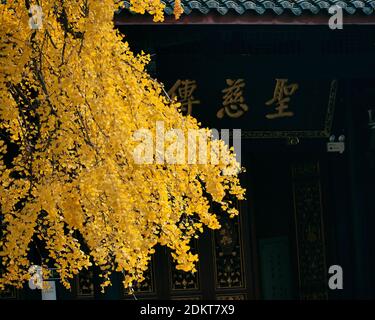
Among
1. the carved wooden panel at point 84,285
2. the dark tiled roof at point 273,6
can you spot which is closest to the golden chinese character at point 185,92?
the dark tiled roof at point 273,6

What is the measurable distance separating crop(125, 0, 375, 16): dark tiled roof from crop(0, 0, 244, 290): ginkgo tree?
7.30 feet

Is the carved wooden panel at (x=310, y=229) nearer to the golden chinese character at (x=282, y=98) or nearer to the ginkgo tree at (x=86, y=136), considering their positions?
the golden chinese character at (x=282, y=98)

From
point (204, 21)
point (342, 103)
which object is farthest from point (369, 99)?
point (204, 21)

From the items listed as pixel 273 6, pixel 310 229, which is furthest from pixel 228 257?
pixel 273 6

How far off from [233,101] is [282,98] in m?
0.64

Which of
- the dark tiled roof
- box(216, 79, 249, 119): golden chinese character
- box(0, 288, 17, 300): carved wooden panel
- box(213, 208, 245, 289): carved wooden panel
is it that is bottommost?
box(0, 288, 17, 300): carved wooden panel

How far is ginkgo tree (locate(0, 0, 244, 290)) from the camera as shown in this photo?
8.92 m

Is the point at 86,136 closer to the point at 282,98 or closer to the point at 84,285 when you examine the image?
the point at 282,98

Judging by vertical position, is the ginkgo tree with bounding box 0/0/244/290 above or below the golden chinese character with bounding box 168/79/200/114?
below

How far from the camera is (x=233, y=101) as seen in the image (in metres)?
13.9

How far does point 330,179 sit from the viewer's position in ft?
48.8

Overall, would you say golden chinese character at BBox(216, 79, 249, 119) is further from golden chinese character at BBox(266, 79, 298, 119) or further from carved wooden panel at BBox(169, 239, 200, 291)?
carved wooden panel at BBox(169, 239, 200, 291)

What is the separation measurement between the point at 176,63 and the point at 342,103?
2.44 meters

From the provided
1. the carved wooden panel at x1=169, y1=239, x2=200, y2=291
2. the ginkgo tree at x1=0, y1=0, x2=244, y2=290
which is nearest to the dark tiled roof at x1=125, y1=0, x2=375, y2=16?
the ginkgo tree at x1=0, y1=0, x2=244, y2=290
